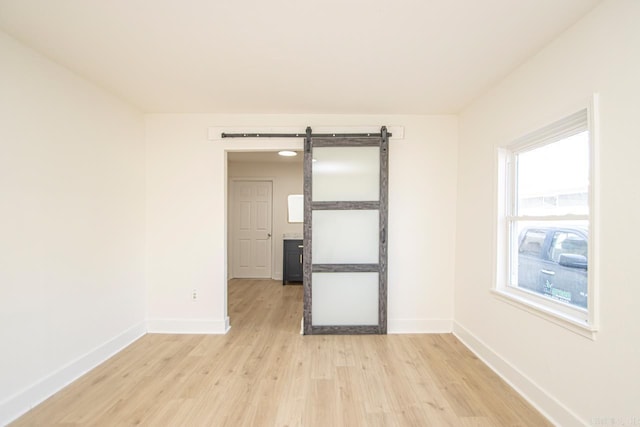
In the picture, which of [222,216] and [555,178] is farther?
[222,216]

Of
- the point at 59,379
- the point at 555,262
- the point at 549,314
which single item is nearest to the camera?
the point at 549,314

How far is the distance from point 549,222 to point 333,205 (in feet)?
6.34

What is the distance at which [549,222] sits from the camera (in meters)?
2.07

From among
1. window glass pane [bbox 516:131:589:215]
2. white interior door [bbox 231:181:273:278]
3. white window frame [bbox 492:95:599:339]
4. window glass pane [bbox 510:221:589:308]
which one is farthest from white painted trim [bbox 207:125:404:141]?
white interior door [bbox 231:181:273:278]

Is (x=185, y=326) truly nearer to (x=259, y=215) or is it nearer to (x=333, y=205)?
(x=333, y=205)

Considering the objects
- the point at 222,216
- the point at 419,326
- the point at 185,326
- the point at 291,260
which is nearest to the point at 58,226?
the point at 222,216

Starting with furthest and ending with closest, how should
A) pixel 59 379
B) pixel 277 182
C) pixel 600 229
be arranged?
1. pixel 277 182
2. pixel 59 379
3. pixel 600 229

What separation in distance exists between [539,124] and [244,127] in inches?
109

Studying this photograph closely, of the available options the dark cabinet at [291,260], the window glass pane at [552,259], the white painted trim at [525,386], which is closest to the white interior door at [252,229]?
the dark cabinet at [291,260]

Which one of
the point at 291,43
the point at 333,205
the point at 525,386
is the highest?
the point at 291,43

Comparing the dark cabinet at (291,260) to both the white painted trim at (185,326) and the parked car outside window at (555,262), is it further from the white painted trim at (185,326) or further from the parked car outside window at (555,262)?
the parked car outside window at (555,262)

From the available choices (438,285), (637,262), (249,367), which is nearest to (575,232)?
(637,262)

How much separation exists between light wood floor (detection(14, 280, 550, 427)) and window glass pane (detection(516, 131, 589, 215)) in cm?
142

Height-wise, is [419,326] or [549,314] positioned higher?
[549,314]
